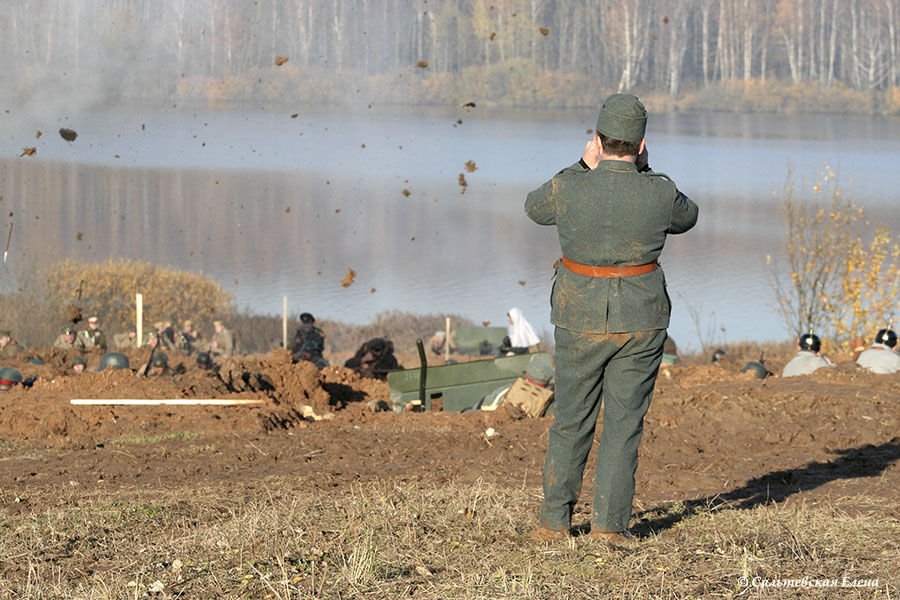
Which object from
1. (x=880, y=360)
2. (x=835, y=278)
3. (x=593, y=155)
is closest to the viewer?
(x=593, y=155)

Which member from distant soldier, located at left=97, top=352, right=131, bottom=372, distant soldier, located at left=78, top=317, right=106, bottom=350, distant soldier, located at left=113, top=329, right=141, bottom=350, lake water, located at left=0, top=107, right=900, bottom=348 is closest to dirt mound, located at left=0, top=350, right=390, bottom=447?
distant soldier, located at left=97, top=352, right=131, bottom=372

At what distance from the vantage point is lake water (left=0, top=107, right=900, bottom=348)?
36562 millimetres

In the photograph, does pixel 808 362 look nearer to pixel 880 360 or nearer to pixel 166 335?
pixel 880 360

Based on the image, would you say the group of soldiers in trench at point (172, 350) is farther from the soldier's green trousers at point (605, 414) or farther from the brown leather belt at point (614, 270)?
the brown leather belt at point (614, 270)

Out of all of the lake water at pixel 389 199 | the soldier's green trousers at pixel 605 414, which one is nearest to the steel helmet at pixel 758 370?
the soldier's green trousers at pixel 605 414

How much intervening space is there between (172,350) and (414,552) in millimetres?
18782

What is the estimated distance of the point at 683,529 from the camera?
5.52 metres

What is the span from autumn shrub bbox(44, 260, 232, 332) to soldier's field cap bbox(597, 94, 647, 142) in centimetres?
2963

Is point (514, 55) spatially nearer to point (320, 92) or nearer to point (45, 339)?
point (320, 92)

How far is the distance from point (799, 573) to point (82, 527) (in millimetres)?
3426

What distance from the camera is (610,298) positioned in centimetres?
490

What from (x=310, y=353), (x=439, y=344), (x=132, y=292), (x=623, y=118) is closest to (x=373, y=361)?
(x=310, y=353)

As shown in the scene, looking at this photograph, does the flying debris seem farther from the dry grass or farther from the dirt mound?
the dry grass

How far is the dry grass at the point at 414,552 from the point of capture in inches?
171
